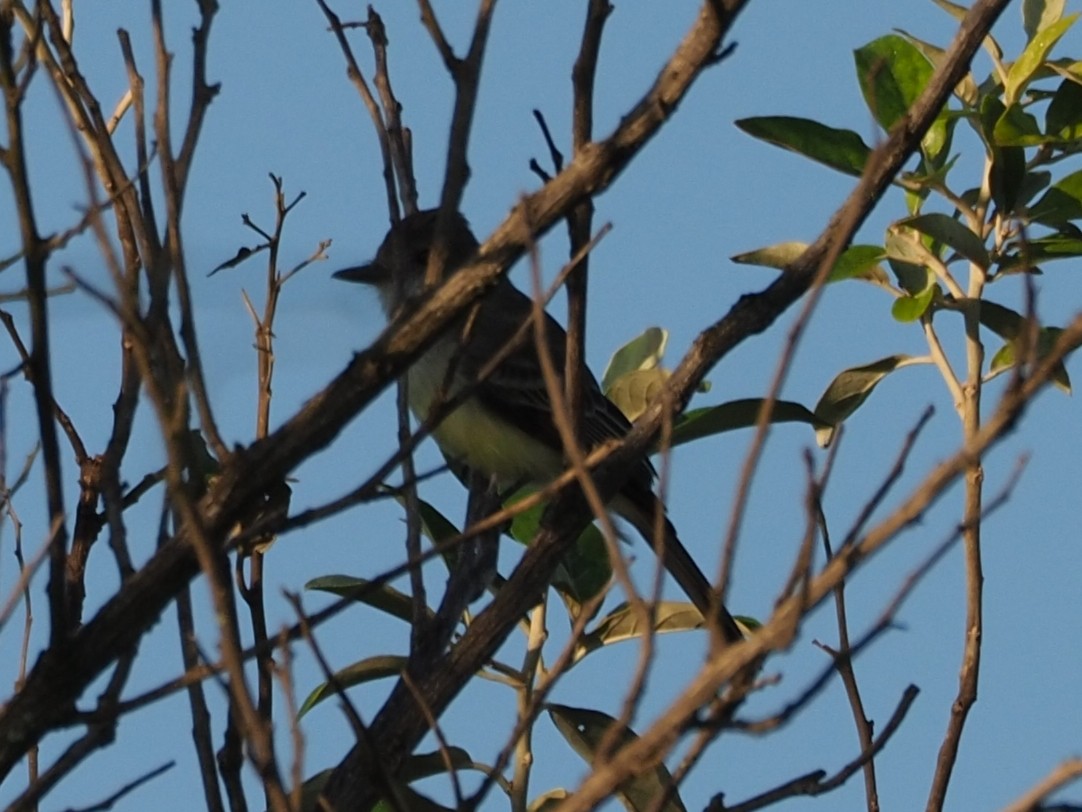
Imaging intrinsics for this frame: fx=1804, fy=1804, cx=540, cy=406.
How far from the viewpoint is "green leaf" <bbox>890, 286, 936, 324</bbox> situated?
3.95 meters

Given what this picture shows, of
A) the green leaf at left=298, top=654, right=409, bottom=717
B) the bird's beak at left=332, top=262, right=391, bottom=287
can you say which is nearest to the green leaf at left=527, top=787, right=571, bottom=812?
the green leaf at left=298, top=654, right=409, bottom=717

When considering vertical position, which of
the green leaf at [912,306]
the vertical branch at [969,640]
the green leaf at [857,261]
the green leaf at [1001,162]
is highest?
the green leaf at [857,261]

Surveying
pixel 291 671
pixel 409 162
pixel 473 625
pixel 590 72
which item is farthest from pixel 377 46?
pixel 291 671

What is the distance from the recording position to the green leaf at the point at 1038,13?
14.3ft

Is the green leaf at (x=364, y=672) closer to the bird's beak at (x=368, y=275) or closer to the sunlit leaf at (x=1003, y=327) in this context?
the sunlit leaf at (x=1003, y=327)

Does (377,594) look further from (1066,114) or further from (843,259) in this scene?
(1066,114)

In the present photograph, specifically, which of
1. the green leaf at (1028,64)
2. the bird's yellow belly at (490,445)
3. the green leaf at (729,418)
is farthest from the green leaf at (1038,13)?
the bird's yellow belly at (490,445)

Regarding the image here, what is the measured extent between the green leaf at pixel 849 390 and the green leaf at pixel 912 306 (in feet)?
0.99

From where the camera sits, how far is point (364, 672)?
4.09m

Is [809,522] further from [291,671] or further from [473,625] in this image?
[473,625]

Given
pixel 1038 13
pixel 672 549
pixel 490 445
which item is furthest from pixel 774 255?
pixel 490 445

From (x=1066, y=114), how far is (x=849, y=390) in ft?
2.69

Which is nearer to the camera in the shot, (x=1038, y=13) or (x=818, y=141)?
(x=818, y=141)

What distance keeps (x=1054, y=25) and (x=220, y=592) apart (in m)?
2.80
